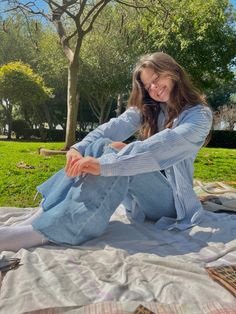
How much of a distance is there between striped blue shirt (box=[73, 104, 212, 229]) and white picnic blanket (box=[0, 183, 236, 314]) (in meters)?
0.16

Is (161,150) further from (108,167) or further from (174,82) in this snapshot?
(174,82)

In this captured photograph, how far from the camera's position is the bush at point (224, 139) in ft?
66.1

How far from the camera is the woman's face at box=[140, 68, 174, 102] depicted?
110 inches

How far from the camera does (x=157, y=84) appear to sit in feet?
9.32

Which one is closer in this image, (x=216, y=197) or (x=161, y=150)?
(x=161, y=150)

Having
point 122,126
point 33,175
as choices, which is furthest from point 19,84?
point 122,126

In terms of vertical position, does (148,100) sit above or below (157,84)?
below

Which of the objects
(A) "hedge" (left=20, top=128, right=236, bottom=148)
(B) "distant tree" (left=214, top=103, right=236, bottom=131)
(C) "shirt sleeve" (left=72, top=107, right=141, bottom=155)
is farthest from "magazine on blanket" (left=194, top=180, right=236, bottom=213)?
(B) "distant tree" (left=214, top=103, right=236, bottom=131)

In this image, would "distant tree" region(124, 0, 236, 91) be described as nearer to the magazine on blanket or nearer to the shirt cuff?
the magazine on blanket

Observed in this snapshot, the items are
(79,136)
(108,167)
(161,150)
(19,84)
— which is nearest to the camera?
(108,167)

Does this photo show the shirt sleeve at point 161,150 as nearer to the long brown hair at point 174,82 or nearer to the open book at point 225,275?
the long brown hair at point 174,82

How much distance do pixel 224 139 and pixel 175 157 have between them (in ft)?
60.7

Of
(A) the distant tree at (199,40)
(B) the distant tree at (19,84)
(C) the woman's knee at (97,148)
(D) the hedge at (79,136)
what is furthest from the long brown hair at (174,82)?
(B) the distant tree at (19,84)

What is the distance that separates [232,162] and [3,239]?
22.7ft
